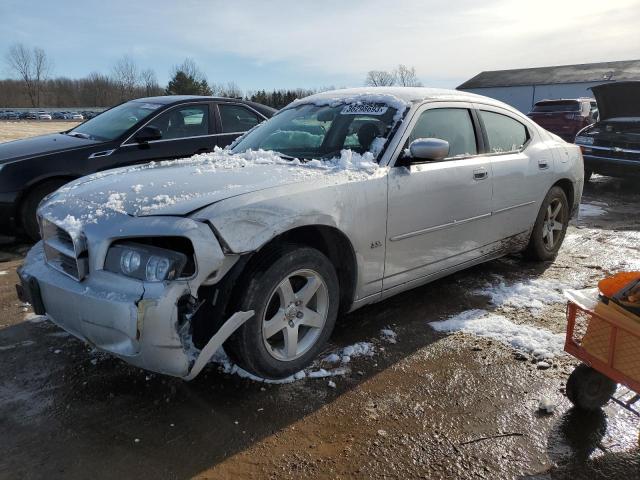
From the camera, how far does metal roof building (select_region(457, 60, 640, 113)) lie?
142 feet

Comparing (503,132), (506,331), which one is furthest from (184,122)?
(506,331)

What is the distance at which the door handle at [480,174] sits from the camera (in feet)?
12.4

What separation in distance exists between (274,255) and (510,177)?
2.47m

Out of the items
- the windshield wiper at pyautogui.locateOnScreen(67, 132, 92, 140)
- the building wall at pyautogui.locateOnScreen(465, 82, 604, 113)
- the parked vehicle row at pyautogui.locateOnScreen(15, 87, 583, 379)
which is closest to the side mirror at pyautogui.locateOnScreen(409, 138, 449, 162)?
the parked vehicle row at pyautogui.locateOnScreen(15, 87, 583, 379)

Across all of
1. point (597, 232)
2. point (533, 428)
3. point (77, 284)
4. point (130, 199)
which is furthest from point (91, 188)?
point (597, 232)

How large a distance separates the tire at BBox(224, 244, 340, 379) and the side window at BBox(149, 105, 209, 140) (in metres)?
3.95

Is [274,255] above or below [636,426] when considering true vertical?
above

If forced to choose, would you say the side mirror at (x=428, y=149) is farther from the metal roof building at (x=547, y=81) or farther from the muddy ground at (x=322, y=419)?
the metal roof building at (x=547, y=81)

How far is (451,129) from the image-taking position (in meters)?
3.80

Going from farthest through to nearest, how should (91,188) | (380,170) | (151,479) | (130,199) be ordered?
1. (380,170)
2. (91,188)
3. (130,199)
4. (151,479)

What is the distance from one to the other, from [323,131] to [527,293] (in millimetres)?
2174

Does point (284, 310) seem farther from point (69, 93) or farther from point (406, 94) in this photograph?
point (69, 93)

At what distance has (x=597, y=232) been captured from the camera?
20.7ft

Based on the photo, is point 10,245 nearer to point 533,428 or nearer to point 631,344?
point 533,428
